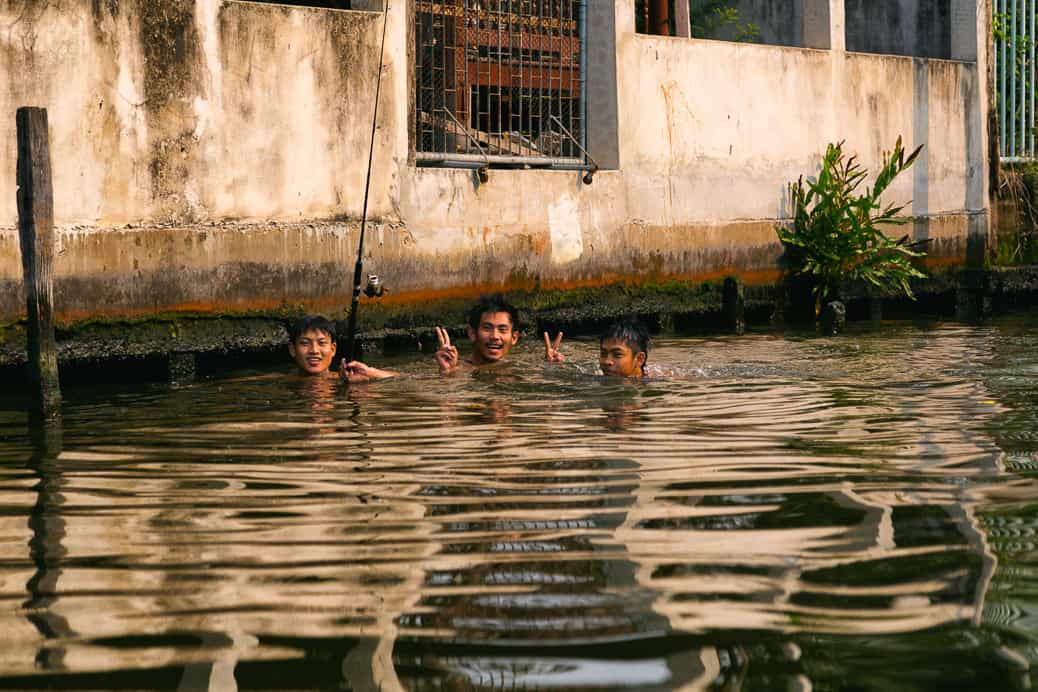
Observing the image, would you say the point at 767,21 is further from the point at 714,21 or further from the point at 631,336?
the point at 631,336

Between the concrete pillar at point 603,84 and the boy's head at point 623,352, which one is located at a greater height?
the concrete pillar at point 603,84

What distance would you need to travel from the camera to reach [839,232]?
15.6m

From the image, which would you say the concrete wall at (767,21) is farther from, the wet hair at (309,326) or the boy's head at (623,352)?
the wet hair at (309,326)

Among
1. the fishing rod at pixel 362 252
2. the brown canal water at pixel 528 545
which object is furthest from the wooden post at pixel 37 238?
the fishing rod at pixel 362 252

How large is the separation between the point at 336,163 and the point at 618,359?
123 inches

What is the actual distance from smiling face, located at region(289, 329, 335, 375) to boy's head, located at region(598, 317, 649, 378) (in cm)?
188

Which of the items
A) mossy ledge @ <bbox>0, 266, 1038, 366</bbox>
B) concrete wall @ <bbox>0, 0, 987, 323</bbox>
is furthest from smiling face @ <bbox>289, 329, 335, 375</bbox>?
concrete wall @ <bbox>0, 0, 987, 323</bbox>

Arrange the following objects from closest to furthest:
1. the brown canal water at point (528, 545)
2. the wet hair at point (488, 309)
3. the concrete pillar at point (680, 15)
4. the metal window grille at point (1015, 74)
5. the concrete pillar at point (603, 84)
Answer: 1. the brown canal water at point (528, 545)
2. the wet hair at point (488, 309)
3. the concrete pillar at point (603, 84)
4. the concrete pillar at point (680, 15)
5. the metal window grille at point (1015, 74)

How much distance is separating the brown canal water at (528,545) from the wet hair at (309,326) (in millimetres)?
1302

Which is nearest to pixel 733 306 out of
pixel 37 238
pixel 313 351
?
pixel 313 351

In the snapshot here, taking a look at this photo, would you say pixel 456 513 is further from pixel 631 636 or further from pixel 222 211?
pixel 222 211

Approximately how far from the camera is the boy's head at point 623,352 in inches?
414

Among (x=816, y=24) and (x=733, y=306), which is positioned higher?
(x=816, y=24)

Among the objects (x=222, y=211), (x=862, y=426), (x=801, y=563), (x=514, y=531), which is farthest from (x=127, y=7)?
(x=801, y=563)
